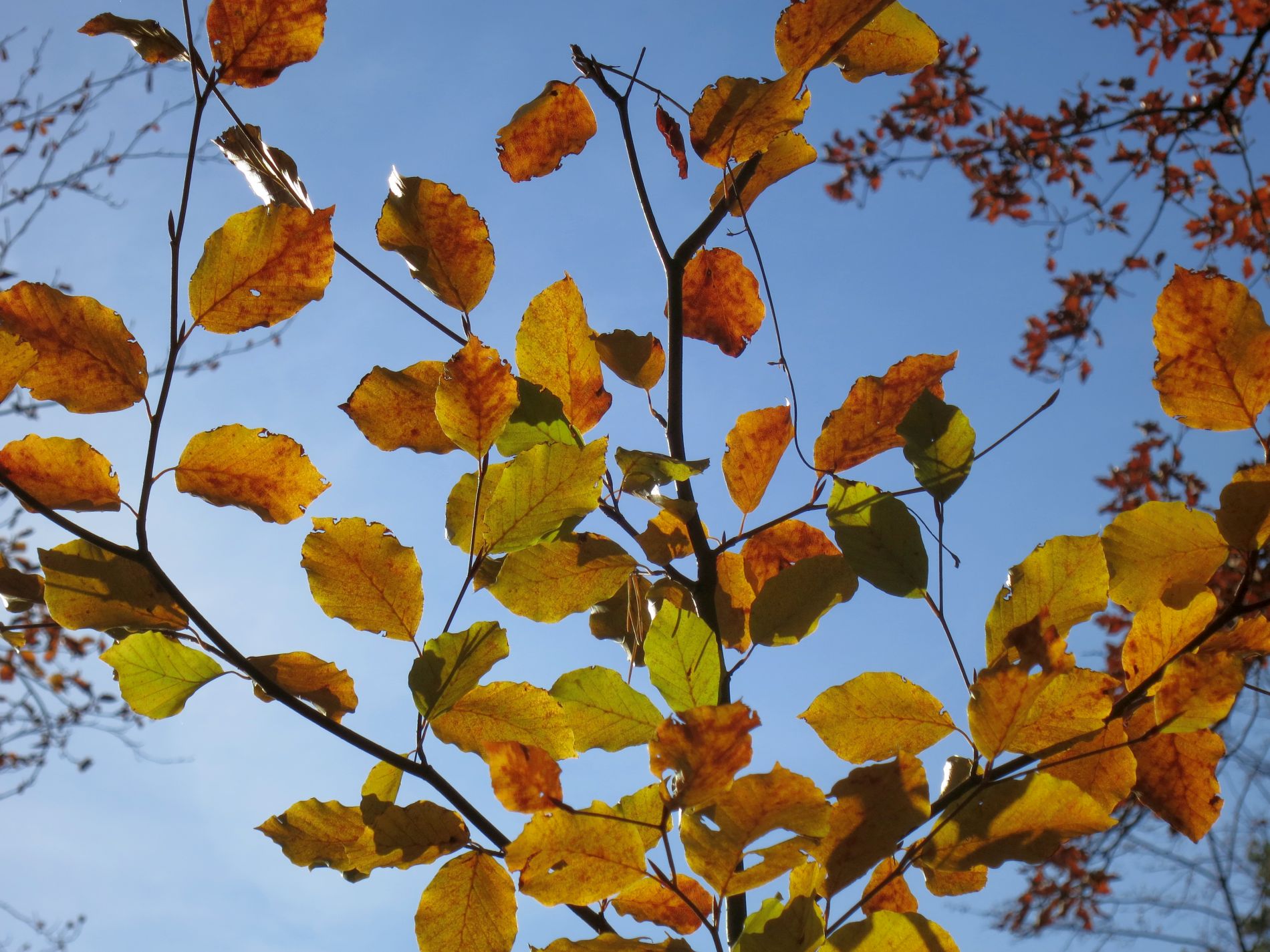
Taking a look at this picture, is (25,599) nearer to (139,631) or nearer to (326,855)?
(139,631)

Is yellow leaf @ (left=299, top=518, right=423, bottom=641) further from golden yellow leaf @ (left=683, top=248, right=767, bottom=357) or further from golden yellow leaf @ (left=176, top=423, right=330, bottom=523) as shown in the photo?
golden yellow leaf @ (left=683, top=248, right=767, bottom=357)

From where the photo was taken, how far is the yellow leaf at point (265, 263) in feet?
1.46

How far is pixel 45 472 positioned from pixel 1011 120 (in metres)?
4.92

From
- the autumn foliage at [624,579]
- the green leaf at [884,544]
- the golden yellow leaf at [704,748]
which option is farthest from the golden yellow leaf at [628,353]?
the golden yellow leaf at [704,748]

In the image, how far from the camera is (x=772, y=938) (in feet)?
1.16

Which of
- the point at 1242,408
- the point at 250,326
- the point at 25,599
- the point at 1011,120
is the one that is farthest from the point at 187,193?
the point at 1011,120

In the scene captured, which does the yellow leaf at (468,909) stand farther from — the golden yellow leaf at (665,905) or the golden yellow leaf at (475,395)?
the golden yellow leaf at (475,395)

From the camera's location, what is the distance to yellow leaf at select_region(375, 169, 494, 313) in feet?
1.55

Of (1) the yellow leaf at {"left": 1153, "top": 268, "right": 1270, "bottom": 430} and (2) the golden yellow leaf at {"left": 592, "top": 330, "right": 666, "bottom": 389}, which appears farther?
(2) the golden yellow leaf at {"left": 592, "top": 330, "right": 666, "bottom": 389}

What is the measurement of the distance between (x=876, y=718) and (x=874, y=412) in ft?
0.58

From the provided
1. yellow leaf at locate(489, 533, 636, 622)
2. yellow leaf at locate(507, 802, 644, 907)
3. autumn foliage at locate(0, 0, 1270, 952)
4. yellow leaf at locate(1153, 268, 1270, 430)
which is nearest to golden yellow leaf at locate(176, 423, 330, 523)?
autumn foliage at locate(0, 0, 1270, 952)

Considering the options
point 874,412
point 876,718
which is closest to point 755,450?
point 874,412

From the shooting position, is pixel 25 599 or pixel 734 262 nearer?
pixel 25 599

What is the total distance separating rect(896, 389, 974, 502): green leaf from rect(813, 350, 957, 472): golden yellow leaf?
0.03 m
